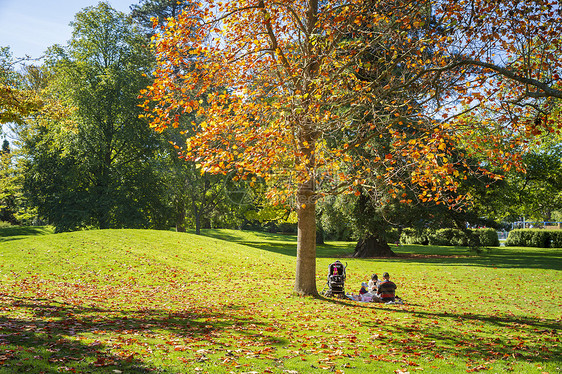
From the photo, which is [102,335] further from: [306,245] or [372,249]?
[372,249]

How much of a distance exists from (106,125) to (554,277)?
30.1 meters

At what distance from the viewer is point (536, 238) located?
40250 millimetres

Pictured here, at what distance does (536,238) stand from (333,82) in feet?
128

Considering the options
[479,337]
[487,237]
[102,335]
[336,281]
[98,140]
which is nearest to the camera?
[102,335]

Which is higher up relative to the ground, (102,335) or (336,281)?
(336,281)

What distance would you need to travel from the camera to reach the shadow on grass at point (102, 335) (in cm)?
528

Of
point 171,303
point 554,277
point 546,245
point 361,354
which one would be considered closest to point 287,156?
point 171,303

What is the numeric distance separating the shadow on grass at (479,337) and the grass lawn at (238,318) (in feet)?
0.09

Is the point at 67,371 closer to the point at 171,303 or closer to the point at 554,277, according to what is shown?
the point at 171,303

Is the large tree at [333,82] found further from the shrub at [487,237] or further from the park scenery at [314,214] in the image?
the shrub at [487,237]

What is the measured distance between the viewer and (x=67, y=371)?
193 inches

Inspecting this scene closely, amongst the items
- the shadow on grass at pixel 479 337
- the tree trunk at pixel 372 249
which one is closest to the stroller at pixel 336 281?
the shadow on grass at pixel 479 337

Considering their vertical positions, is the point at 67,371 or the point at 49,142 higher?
the point at 49,142

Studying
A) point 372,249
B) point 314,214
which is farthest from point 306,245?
point 372,249
